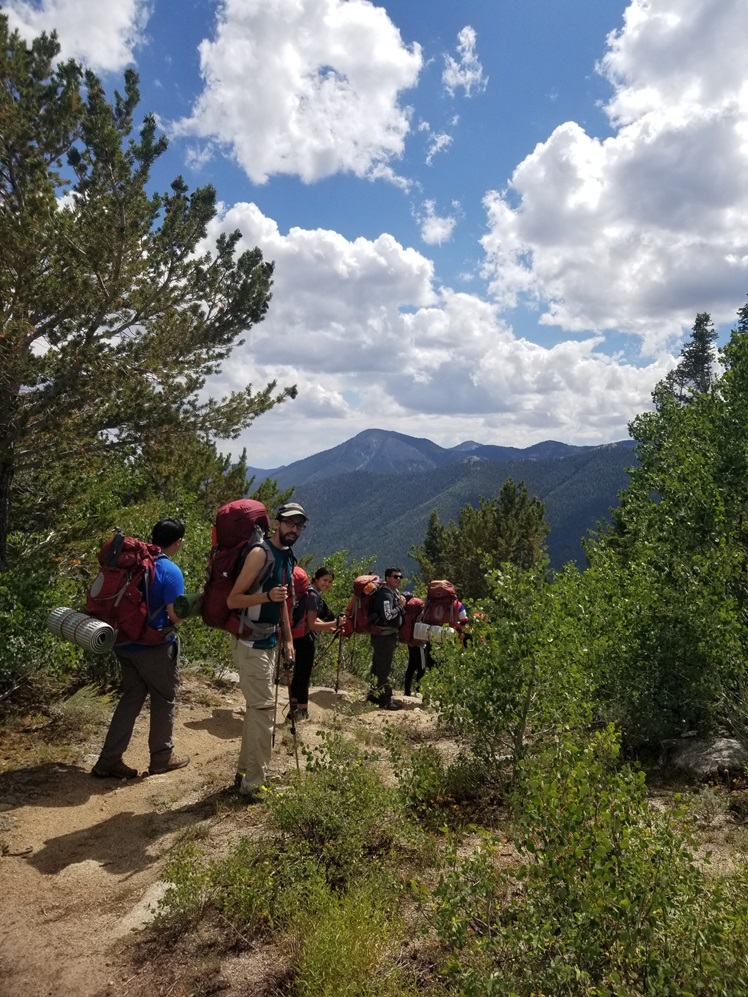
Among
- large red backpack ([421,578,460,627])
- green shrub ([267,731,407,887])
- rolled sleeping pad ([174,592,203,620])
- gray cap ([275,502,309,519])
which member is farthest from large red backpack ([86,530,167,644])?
large red backpack ([421,578,460,627])

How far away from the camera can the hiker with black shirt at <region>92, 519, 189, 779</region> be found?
17.0 feet

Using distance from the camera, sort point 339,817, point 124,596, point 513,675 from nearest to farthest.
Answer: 1. point 339,817
2. point 513,675
3. point 124,596

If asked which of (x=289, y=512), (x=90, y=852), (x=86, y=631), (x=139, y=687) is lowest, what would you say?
(x=90, y=852)

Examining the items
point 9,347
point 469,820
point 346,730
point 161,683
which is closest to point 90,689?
point 161,683

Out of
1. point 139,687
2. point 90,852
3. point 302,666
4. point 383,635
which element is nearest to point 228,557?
point 139,687

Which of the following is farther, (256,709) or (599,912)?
(256,709)

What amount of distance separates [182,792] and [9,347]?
18.7ft

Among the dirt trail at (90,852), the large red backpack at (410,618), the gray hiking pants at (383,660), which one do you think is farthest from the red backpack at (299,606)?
the large red backpack at (410,618)

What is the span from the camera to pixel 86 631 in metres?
4.75

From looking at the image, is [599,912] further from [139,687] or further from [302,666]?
[302,666]

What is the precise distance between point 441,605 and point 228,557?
5230 millimetres

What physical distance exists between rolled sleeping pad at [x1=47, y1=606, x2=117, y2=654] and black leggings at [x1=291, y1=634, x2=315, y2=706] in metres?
2.41

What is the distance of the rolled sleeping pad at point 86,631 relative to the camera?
15.5 feet

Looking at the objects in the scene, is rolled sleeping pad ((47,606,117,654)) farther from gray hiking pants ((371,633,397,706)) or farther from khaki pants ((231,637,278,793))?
gray hiking pants ((371,633,397,706))
